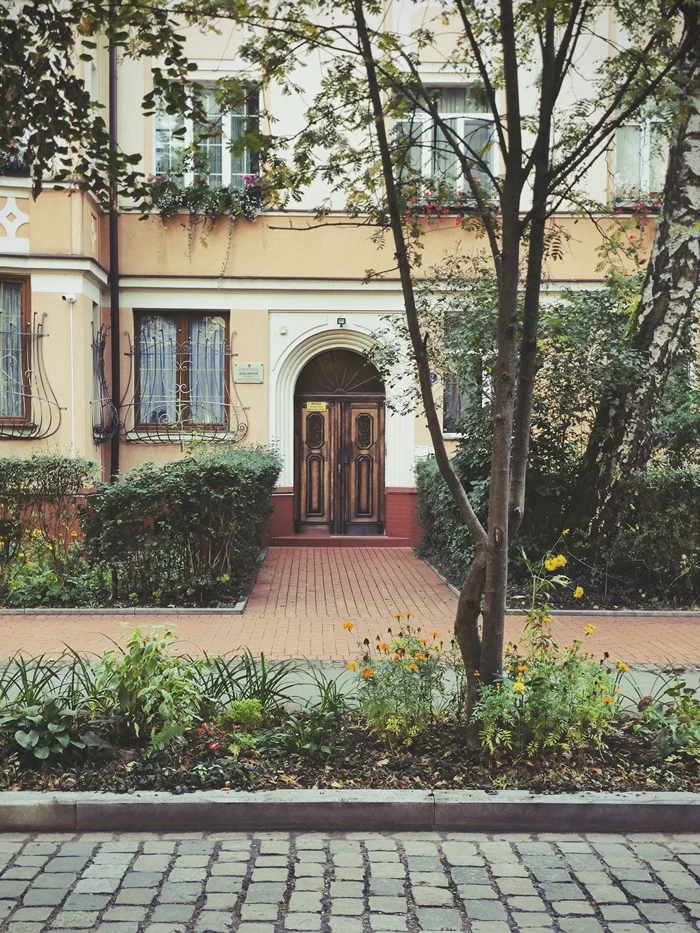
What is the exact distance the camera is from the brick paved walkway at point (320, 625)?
845cm

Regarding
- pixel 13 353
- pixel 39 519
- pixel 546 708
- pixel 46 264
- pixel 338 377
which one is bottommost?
pixel 546 708

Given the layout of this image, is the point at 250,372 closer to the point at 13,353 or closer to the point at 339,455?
the point at 339,455

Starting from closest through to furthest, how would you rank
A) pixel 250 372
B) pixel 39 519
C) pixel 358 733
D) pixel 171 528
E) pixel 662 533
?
pixel 358 733 → pixel 171 528 → pixel 662 533 → pixel 39 519 → pixel 250 372

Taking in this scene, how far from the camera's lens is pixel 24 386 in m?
15.1

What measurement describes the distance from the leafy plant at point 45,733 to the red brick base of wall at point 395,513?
1180 cm

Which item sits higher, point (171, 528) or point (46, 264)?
point (46, 264)

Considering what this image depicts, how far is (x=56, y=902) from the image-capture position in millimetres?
3918

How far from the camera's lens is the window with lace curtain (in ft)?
55.4

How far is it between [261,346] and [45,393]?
382 centimetres

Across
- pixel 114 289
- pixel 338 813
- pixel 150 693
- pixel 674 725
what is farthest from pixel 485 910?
pixel 114 289

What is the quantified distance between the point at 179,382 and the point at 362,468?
3.60m

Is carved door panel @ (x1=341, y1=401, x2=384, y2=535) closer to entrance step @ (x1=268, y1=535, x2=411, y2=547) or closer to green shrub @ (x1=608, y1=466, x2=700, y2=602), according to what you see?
entrance step @ (x1=268, y1=535, x2=411, y2=547)

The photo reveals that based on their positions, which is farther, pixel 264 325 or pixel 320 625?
pixel 264 325

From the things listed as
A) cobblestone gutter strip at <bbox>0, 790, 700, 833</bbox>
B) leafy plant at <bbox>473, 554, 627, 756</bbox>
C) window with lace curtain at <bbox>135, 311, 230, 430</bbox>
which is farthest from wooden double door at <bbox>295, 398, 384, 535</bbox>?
cobblestone gutter strip at <bbox>0, 790, 700, 833</bbox>
